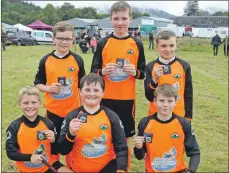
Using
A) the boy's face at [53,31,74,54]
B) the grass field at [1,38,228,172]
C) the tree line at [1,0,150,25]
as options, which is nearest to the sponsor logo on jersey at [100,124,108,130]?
the boy's face at [53,31,74,54]

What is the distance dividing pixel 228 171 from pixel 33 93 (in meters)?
3.67

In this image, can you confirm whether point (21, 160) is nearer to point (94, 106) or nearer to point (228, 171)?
point (94, 106)

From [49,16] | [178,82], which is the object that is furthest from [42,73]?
[49,16]

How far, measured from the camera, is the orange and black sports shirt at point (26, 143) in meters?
4.20

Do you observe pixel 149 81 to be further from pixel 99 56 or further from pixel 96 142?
pixel 96 142

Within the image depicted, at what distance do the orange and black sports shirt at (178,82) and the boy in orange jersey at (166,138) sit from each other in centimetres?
54

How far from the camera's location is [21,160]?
418cm

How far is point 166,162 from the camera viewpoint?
4.16 meters

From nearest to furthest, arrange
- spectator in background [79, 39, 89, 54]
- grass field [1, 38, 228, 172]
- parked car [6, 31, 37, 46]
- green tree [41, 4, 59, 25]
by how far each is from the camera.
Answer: grass field [1, 38, 228, 172] → spectator in background [79, 39, 89, 54] → parked car [6, 31, 37, 46] → green tree [41, 4, 59, 25]

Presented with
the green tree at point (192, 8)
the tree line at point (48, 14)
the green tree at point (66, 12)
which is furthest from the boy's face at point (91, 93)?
the green tree at point (192, 8)

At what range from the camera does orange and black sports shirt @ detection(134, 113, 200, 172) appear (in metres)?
4.13

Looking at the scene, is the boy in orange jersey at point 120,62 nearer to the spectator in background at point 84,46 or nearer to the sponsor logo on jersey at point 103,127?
the sponsor logo on jersey at point 103,127

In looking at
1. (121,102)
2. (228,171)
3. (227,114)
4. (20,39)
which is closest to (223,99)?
(227,114)

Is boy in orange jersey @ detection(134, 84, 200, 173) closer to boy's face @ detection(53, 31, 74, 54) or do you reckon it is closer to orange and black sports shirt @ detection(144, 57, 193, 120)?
orange and black sports shirt @ detection(144, 57, 193, 120)
